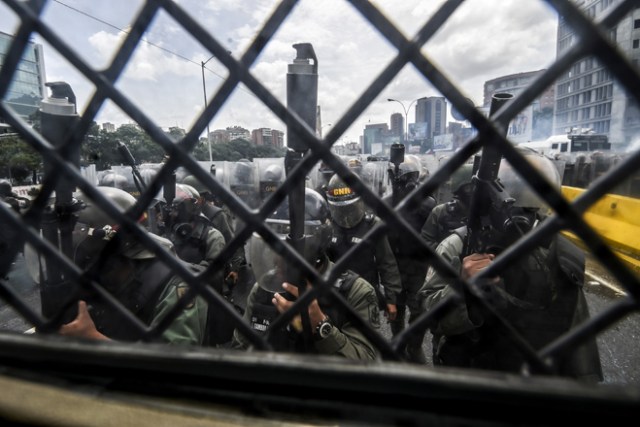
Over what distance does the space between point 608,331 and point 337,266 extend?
5073mm

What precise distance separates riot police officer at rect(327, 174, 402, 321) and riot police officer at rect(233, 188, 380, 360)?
41.3 inches

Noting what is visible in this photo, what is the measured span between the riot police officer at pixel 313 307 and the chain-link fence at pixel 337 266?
73 centimetres

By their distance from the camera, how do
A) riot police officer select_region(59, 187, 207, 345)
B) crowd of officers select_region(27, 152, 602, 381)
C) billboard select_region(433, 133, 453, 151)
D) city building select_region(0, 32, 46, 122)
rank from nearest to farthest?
1. city building select_region(0, 32, 46, 122)
2. crowd of officers select_region(27, 152, 602, 381)
3. riot police officer select_region(59, 187, 207, 345)
4. billboard select_region(433, 133, 453, 151)

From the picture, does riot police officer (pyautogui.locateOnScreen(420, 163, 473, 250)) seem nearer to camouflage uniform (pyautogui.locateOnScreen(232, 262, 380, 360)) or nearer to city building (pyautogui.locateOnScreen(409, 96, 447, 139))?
city building (pyautogui.locateOnScreen(409, 96, 447, 139))

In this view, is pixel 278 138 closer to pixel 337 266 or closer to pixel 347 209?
pixel 337 266

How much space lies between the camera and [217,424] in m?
0.58

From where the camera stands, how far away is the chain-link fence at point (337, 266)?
1.88 ft

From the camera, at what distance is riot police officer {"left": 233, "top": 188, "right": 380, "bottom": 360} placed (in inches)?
69.4

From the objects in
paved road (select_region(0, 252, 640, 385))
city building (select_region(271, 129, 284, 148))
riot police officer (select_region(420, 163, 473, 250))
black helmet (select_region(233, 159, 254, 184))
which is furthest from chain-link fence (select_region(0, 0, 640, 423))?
black helmet (select_region(233, 159, 254, 184))

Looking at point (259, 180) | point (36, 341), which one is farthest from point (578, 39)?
point (259, 180)

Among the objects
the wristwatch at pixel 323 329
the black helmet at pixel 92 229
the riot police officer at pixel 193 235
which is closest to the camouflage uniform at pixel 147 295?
the black helmet at pixel 92 229

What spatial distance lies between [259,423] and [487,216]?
1.36 m

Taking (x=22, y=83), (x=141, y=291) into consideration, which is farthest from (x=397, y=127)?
(x=141, y=291)

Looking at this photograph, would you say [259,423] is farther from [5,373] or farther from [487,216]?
[487,216]
